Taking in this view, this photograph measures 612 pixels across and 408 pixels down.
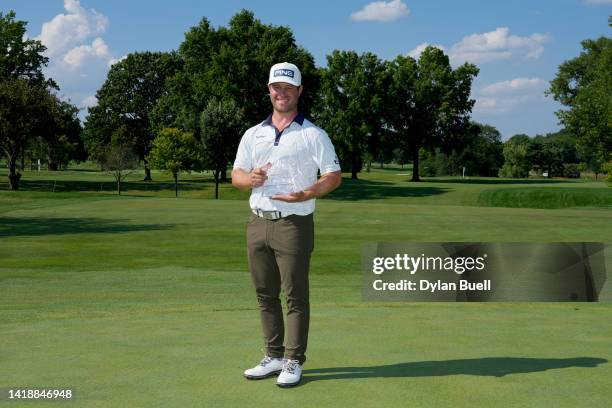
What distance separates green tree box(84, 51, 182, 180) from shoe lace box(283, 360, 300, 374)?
90198mm

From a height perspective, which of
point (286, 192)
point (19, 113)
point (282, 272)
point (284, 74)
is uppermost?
point (19, 113)

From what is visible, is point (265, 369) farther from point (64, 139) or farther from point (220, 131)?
point (64, 139)

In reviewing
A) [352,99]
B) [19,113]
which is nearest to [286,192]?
[19,113]

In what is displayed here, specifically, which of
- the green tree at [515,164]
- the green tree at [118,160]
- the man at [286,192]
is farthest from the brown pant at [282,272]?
the green tree at [515,164]

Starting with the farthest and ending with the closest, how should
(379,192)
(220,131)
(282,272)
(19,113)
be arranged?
(379,192)
(220,131)
(19,113)
(282,272)

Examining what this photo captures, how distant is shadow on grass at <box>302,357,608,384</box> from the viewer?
564 centimetres

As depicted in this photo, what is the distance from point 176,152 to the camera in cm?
6956

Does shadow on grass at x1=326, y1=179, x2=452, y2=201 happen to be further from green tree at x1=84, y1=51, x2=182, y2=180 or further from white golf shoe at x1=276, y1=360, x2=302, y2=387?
white golf shoe at x1=276, y1=360, x2=302, y2=387

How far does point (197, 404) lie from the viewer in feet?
15.5

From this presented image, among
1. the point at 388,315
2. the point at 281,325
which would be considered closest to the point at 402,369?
the point at 281,325

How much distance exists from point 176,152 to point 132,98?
29.1 meters

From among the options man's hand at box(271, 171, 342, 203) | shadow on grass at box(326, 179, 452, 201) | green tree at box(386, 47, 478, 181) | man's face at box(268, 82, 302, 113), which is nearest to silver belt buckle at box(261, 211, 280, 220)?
man's hand at box(271, 171, 342, 203)

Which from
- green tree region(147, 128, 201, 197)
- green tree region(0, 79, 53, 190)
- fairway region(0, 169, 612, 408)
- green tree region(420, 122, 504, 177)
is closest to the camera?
fairway region(0, 169, 612, 408)

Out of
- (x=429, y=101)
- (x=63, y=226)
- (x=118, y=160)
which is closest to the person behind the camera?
(x=63, y=226)
